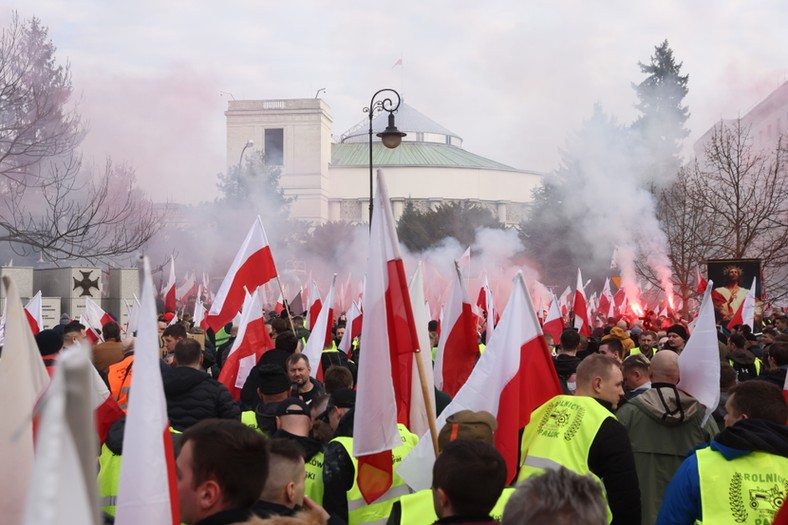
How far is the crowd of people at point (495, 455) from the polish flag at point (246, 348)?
1.12 metres

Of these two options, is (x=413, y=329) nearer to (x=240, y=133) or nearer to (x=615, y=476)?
(x=615, y=476)

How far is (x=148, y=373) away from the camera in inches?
113

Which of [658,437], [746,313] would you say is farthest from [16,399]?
[746,313]

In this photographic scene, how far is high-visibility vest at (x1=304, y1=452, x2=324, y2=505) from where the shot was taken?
202 inches

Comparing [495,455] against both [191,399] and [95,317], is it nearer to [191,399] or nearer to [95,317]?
[191,399]

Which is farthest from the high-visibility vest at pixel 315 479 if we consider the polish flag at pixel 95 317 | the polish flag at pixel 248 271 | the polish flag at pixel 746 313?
the polish flag at pixel 746 313

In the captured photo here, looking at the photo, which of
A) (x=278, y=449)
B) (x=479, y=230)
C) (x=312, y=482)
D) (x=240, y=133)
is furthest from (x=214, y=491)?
(x=240, y=133)

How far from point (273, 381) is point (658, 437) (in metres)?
2.29

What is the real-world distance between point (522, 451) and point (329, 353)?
18.3ft

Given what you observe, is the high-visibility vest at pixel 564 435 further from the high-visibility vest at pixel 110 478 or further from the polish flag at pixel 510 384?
the high-visibility vest at pixel 110 478

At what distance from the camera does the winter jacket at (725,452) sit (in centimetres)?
415

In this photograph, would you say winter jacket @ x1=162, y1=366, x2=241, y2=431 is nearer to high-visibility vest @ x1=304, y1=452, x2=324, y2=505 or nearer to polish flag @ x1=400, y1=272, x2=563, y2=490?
high-visibility vest @ x1=304, y1=452, x2=324, y2=505

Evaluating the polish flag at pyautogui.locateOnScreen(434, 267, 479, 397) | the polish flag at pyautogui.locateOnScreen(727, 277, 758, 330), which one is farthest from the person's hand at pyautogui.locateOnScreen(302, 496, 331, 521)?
the polish flag at pyautogui.locateOnScreen(727, 277, 758, 330)

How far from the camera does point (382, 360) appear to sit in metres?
5.05
